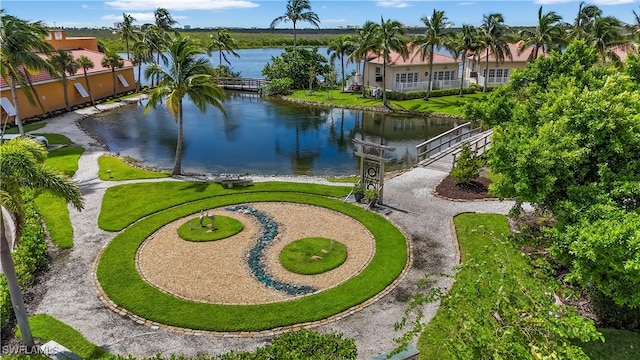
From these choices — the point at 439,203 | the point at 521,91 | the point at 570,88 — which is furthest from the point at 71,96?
the point at 570,88

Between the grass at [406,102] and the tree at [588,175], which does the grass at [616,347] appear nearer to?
the tree at [588,175]

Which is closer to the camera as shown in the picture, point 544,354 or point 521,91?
point 544,354

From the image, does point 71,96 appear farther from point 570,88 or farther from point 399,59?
point 570,88

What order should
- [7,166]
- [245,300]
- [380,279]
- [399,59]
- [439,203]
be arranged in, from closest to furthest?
[7,166]
[245,300]
[380,279]
[439,203]
[399,59]

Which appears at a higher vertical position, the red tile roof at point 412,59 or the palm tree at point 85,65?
the red tile roof at point 412,59

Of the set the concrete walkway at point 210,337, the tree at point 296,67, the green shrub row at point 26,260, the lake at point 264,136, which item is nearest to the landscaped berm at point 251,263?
the concrete walkway at point 210,337

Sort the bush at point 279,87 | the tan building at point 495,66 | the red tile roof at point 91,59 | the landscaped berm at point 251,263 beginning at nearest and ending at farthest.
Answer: the landscaped berm at point 251,263, the red tile roof at point 91,59, the bush at point 279,87, the tan building at point 495,66

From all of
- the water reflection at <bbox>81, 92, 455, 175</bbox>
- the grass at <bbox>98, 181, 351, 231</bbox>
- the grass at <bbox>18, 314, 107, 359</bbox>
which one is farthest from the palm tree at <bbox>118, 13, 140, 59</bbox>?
the grass at <bbox>18, 314, 107, 359</bbox>

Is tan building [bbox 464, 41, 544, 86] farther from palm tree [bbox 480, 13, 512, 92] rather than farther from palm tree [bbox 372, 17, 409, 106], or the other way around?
palm tree [bbox 372, 17, 409, 106]
